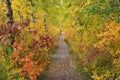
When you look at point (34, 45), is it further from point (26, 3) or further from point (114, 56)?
point (26, 3)

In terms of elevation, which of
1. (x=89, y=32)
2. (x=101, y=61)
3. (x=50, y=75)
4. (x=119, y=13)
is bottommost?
(x=50, y=75)

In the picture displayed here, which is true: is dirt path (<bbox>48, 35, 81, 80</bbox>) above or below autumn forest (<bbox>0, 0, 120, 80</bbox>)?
below

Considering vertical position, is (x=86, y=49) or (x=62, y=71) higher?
(x=86, y=49)

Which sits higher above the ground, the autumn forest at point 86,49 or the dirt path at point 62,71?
the autumn forest at point 86,49

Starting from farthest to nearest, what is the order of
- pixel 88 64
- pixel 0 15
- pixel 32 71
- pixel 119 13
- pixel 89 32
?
pixel 0 15, pixel 89 32, pixel 88 64, pixel 119 13, pixel 32 71

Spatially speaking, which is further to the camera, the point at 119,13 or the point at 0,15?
the point at 0,15

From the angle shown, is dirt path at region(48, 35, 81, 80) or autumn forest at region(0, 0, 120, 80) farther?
dirt path at region(48, 35, 81, 80)

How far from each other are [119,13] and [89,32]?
367 centimetres

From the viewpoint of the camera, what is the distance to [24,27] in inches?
562

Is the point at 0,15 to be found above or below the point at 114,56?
Answer: above

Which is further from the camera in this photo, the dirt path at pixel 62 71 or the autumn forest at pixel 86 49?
the dirt path at pixel 62 71

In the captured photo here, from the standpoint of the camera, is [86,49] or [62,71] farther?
[62,71]

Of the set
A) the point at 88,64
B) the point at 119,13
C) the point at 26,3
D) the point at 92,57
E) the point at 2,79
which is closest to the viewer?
the point at 2,79

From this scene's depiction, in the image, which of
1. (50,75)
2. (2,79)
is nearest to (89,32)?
(50,75)
